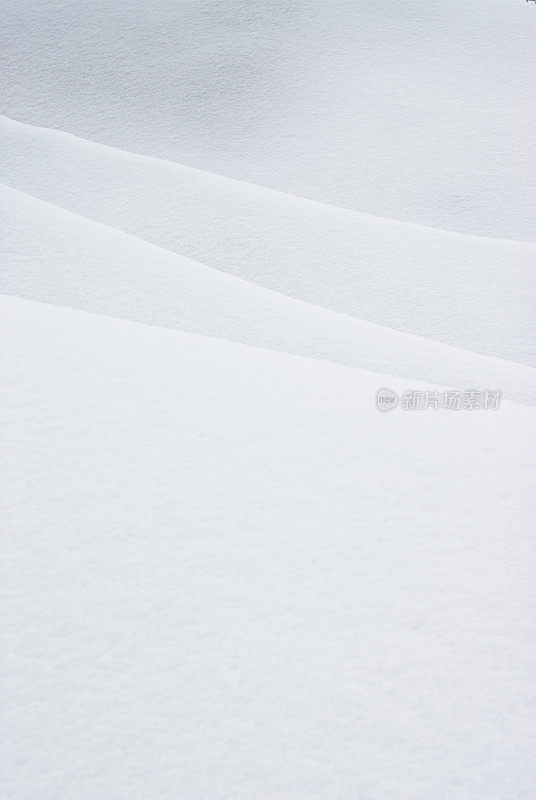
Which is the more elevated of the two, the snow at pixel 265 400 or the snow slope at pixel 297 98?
the snow slope at pixel 297 98

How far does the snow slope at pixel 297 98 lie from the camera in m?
1.27

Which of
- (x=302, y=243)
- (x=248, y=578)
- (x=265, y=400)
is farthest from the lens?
(x=302, y=243)

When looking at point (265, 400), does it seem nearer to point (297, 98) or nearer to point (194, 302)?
point (194, 302)

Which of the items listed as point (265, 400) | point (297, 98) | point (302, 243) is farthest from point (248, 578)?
point (297, 98)

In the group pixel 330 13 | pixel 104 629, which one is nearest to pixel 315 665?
pixel 104 629

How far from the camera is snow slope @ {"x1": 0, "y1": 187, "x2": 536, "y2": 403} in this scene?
111 centimetres

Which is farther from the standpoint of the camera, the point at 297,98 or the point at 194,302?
the point at 297,98

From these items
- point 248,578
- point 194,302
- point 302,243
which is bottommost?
point 248,578

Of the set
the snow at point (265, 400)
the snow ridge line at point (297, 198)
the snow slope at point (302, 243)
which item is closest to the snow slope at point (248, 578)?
the snow at point (265, 400)

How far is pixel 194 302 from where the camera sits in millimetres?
1132

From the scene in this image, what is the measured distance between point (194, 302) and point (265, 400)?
0.20 meters

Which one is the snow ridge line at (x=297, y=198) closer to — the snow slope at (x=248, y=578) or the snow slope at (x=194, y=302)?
the snow slope at (x=194, y=302)

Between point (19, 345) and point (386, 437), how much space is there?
51cm

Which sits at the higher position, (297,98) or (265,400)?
(297,98)
